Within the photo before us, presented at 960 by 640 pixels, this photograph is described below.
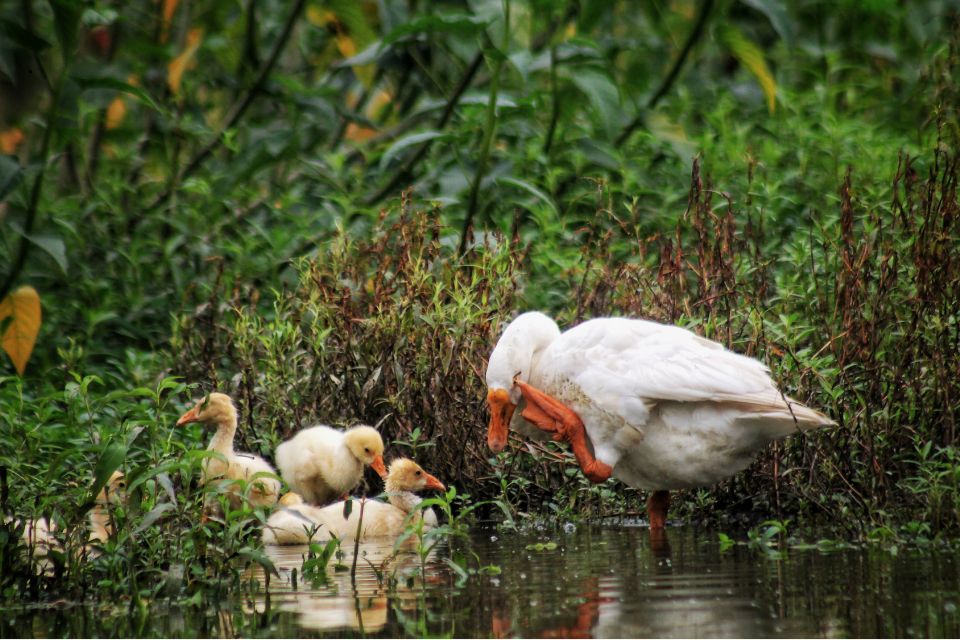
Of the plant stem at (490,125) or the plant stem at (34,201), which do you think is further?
the plant stem at (490,125)

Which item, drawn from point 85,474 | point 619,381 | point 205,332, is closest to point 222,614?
point 85,474

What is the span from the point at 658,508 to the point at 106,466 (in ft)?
7.91

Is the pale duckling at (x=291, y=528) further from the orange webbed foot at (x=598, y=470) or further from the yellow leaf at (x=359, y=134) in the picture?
the yellow leaf at (x=359, y=134)

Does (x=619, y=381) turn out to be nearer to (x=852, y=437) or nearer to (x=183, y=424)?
(x=852, y=437)

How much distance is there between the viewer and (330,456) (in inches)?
254

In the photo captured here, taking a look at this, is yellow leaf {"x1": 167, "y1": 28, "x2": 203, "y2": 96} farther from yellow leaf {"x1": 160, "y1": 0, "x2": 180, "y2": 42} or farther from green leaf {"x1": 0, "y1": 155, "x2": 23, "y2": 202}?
green leaf {"x1": 0, "y1": 155, "x2": 23, "y2": 202}

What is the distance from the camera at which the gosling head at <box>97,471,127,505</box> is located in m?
5.09

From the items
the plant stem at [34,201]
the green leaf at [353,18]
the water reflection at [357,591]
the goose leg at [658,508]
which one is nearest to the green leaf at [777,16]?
the green leaf at [353,18]

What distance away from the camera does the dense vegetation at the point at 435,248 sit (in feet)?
18.8

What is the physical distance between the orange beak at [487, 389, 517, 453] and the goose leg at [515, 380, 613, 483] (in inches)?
3.2

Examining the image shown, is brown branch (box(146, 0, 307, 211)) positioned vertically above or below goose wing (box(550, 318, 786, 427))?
above

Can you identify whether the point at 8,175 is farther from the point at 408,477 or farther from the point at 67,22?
the point at 408,477

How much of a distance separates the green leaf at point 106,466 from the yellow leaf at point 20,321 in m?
2.97

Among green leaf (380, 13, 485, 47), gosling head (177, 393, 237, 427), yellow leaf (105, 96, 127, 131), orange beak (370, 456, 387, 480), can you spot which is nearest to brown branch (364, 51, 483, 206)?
green leaf (380, 13, 485, 47)
